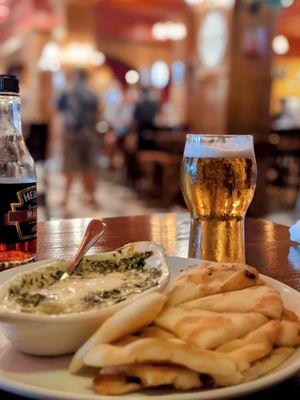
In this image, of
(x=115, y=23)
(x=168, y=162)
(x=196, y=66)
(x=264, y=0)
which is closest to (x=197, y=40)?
(x=196, y=66)

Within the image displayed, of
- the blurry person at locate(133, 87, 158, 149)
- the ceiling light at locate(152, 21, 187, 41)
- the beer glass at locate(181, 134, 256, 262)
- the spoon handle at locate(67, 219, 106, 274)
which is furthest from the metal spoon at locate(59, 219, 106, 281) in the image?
the ceiling light at locate(152, 21, 187, 41)

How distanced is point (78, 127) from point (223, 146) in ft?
14.7

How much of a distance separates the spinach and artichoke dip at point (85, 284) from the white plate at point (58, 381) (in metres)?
0.05

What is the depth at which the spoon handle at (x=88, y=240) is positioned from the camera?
71cm

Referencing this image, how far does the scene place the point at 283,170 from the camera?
20.6ft

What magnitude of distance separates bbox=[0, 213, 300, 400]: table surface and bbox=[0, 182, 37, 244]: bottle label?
122mm

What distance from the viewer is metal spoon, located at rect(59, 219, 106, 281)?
69 cm

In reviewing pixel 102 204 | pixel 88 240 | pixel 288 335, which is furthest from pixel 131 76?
pixel 288 335

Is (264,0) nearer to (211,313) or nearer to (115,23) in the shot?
(211,313)

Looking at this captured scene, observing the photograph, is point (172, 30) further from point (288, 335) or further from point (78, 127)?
point (288, 335)

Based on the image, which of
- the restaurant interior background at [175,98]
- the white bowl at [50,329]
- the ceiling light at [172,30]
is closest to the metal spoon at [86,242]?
the white bowl at [50,329]

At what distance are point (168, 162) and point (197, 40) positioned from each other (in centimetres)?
196

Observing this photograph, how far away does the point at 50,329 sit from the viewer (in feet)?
1.68

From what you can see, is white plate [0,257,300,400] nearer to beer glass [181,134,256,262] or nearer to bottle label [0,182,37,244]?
bottle label [0,182,37,244]
